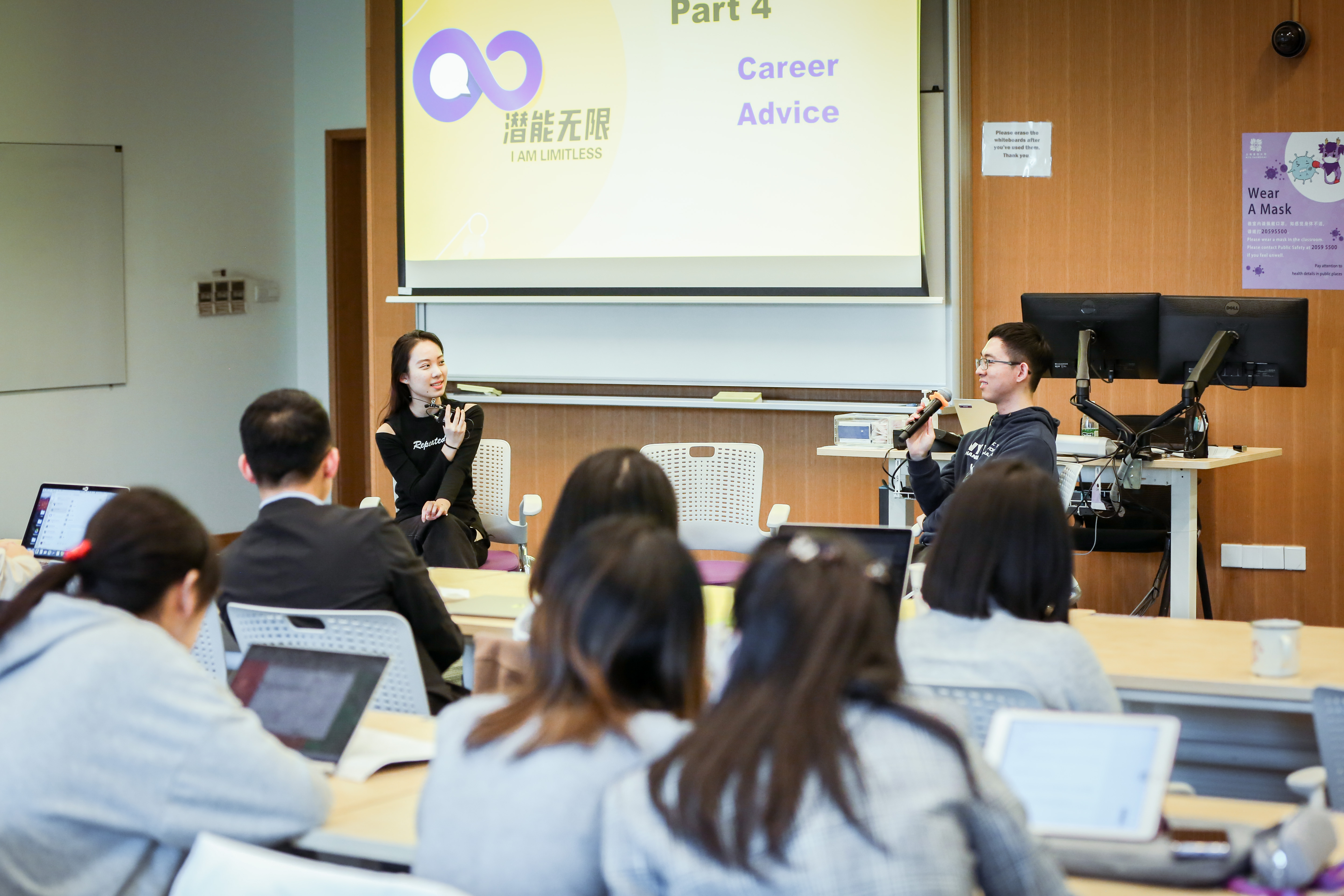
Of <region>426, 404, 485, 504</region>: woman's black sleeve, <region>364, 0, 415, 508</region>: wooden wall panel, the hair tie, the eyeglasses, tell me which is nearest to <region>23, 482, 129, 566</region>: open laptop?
<region>426, 404, 485, 504</region>: woman's black sleeve

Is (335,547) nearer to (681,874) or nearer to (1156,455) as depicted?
(681,874)

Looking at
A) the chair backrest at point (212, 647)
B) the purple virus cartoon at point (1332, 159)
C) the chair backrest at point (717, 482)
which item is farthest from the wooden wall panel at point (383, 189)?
the purple virus cartoon at point (1332, 159)

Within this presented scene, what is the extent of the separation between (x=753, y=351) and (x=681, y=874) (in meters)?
4.36

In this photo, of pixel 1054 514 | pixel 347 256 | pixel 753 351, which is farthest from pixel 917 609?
pixel 347 256

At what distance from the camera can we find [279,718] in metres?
2.00

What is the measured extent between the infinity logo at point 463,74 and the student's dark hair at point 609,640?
458 cm

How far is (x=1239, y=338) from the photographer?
4410 mm

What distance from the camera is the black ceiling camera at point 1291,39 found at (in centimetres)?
483

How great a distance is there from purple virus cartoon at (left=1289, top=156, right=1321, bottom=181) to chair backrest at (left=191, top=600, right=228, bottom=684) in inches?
167

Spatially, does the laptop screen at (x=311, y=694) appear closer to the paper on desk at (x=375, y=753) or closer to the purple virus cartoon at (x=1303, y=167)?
the paper on desk at (x=375, y=753)

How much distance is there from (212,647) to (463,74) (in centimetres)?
372

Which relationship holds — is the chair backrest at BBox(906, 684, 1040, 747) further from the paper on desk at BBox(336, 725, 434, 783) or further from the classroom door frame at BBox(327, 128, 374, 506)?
the classroom door frame at BBox(327, 128, 374, 506)

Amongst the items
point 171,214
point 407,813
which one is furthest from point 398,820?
point 171,214

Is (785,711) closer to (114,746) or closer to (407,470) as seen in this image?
(114,746)
